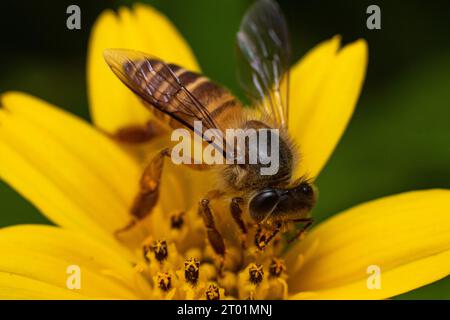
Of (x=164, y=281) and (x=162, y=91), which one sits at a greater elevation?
(x=162, y=91)

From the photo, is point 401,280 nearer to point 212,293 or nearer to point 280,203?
point 280,203

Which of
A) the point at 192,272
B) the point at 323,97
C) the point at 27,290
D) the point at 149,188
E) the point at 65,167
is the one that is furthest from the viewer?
the point at 323,97

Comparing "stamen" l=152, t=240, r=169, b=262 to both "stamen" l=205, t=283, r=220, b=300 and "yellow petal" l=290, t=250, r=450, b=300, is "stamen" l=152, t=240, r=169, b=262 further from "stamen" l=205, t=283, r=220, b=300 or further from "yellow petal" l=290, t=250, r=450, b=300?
"yellow petal" l=290, t=250, r=450, b=300

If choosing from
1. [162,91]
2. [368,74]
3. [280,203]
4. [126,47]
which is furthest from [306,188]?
[368,74]

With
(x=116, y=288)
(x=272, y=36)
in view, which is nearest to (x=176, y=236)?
(x=116, y=288)

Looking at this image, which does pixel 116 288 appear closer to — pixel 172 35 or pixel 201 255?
pixel 201 255

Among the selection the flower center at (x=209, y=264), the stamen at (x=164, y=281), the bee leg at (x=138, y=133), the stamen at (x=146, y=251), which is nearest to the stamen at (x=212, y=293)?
the flower center at (x=209, y=264)

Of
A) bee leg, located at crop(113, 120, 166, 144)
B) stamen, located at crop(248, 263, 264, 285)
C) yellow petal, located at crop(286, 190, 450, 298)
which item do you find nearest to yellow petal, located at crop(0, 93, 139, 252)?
bee leg, located at crop(113, 120, 166, 144)
